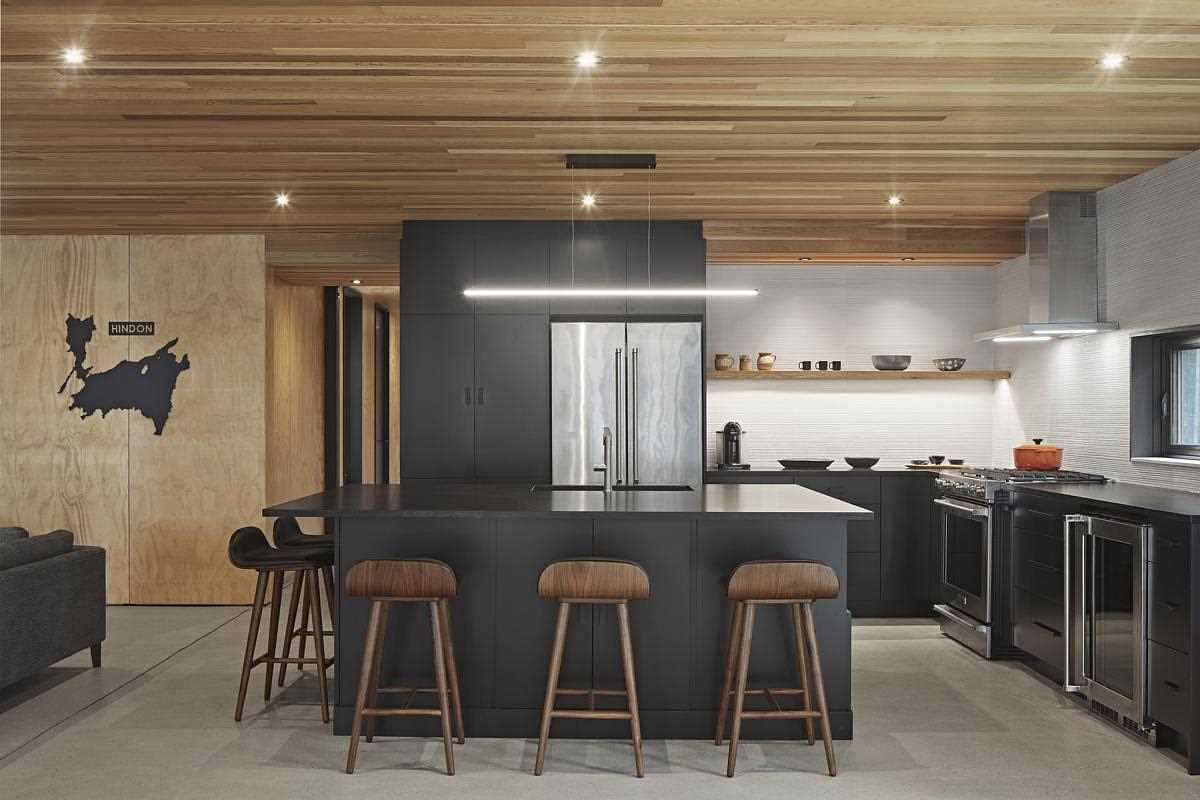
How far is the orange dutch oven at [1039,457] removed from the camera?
614 centimetres

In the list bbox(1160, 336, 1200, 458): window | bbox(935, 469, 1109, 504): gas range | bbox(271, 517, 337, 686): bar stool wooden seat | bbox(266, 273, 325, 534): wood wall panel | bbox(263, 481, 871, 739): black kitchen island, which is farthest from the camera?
bbox(266, 273, 325, 534): wood wall panel

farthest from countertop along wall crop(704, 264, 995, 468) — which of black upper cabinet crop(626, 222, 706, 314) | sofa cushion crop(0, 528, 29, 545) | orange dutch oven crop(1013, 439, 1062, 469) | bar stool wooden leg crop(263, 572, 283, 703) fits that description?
sofa cushion crop(0, 528, 29, 545)

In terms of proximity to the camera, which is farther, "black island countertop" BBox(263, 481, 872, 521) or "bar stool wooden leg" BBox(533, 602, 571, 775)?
"black island countertop" BBox(263, 481, 872, 521)

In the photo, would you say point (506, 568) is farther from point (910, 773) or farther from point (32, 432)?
point (32, 432)

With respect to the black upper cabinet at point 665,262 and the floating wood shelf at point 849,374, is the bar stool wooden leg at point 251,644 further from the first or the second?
the floating wood shelf at point 849,374

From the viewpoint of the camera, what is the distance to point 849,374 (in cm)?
Result: 748

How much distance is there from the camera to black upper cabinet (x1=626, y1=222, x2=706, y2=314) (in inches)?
266

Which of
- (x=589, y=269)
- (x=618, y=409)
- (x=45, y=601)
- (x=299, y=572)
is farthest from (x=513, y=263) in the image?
(x=45, y=601)

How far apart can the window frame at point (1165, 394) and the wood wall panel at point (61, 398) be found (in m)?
6.73

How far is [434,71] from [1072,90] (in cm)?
257

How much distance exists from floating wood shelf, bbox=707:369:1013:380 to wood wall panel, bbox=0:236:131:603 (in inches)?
173

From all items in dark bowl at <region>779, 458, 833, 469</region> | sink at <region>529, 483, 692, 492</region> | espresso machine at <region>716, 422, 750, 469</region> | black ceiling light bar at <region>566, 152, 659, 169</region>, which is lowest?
sink at <region>529, 483, 692, 492</region>

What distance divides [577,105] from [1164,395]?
362 cm

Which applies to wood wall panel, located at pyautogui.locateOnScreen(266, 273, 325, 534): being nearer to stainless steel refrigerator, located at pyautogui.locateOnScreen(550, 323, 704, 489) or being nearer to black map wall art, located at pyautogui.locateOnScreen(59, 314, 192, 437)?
black map wall art, located at pyautogui.locateOnScreen(59, 314, 192, 437)
